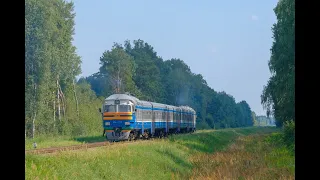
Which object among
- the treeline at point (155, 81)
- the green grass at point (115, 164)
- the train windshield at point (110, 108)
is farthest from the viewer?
the treeline at point (155, 81)

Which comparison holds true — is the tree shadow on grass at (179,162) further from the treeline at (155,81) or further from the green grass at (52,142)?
the treeline at (155,81)

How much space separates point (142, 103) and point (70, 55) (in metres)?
16.5

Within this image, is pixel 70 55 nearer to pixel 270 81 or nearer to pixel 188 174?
pixel 270 81

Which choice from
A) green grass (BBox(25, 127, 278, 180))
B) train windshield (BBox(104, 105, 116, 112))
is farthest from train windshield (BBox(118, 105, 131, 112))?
green grass (BBox(25, 127, 278, 180))

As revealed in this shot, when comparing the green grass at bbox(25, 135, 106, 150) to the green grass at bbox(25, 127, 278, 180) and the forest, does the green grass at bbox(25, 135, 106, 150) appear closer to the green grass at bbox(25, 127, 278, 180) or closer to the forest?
the forest

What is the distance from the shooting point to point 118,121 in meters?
32.0

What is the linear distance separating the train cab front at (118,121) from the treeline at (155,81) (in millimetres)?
34615

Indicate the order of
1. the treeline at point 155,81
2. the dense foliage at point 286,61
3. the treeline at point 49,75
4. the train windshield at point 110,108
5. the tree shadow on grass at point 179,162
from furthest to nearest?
the treeline at point 155,81 < the treeline at point 49,75 < the dense foliage at point 286,61 < the train windshield at point 110,108 < the tree shadow on grass at point 179,162

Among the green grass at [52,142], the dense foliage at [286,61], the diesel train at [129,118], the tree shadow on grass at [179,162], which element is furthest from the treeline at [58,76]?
the dense foliage at [286,61]

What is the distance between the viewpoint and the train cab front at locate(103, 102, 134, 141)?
3184 centimetres

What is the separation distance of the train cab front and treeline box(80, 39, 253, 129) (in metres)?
34.6

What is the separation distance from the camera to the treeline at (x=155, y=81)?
72.1m

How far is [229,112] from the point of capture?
140 m
